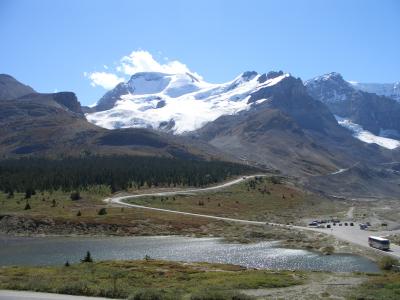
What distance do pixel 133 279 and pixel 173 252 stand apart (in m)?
38.6

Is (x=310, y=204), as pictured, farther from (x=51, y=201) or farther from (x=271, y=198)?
(x=51, y=201)

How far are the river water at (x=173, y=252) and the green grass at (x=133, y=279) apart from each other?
16.2m

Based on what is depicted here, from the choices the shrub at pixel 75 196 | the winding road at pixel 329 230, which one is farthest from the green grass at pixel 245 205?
the shrub at pixel 75 196

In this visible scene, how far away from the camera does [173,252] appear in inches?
3543

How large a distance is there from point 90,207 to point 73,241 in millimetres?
37114

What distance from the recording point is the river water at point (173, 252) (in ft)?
258

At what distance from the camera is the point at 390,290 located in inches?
1754

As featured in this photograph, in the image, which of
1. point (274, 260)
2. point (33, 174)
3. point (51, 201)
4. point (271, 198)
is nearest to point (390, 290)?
point (274, 260)

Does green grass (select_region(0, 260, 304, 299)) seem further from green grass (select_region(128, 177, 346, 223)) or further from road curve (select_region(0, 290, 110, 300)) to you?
green grass (select_region(128, 177, 346, 223))

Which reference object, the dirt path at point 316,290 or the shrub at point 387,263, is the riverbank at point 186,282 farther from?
the shrub at point 387,263

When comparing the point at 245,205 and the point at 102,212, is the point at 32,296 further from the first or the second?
the point at 245,205

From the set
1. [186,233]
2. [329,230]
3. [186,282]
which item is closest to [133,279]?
[186,282]

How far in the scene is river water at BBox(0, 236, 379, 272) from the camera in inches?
3100

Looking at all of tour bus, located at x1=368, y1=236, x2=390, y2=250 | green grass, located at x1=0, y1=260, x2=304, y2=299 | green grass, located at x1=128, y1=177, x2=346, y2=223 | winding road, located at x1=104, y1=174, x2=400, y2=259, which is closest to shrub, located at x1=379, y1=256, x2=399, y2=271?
winding road, located at x1=104, y1=174, x2=400, y2=259
